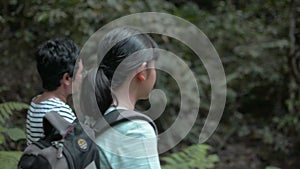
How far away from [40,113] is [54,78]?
0.57 ft

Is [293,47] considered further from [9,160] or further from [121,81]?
[121,81]

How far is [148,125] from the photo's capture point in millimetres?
1397

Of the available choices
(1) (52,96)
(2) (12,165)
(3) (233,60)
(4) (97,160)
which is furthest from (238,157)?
(4) (97,160)

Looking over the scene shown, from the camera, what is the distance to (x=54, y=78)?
219 cm

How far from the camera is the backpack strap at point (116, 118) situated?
1.41 m

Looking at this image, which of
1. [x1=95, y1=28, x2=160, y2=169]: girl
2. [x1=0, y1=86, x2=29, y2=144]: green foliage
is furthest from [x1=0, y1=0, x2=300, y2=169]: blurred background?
[x1=95, y1=28, x2=160, y2=169]: girl

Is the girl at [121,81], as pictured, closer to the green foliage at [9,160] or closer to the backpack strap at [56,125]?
the backpack strap at [56,125]

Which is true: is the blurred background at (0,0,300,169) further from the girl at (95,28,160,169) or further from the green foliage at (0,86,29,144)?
the girl at (95,28,160,169)

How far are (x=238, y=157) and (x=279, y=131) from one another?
62cm

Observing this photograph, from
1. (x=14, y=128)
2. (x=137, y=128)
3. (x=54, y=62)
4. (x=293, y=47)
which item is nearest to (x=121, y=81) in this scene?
(x=137, y=128)

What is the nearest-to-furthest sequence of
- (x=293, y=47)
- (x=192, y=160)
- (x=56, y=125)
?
(x=56, y=125) < (x=192, y=160) < (x=293, y=47)

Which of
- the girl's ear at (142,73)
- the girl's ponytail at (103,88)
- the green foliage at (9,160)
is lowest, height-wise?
the green foliage at (9,160)

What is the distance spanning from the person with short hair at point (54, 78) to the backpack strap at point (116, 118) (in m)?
0.68

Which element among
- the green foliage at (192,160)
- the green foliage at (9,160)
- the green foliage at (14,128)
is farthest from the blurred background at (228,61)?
the green foliage at (192,160)
